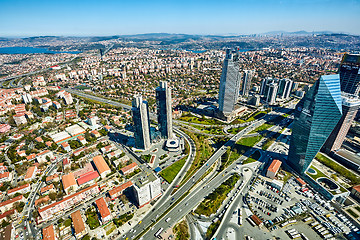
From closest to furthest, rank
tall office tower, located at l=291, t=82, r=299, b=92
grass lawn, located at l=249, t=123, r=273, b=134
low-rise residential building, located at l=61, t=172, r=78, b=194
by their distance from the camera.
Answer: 1. low-rise residential building, located at l=61, t=172, r=78, b=194
2. grass lawn, located at l=249, t=123, r=273, b=134
3. tall office tower, located at l=291, t=82, r=299, b=92

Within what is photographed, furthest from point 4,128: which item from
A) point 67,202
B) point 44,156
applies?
point 67,202

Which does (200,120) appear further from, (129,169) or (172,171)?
(129,169)

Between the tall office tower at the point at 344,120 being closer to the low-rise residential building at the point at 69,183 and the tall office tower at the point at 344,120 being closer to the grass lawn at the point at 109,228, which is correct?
the grass lawn at the point at 109,228

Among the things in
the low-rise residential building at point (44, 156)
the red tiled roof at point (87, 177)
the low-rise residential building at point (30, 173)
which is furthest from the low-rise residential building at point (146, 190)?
the low-rise residential building at point (44, 156)

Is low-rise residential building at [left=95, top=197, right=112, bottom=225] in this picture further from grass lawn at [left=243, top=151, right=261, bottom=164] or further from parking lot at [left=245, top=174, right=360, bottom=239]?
grass lawn at [left=243, top=151, right=261, bottom=164]

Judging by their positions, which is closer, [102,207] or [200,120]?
[102,207]

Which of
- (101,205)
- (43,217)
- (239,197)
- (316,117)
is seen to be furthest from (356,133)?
(43,217)

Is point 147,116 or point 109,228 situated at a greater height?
point 147,116

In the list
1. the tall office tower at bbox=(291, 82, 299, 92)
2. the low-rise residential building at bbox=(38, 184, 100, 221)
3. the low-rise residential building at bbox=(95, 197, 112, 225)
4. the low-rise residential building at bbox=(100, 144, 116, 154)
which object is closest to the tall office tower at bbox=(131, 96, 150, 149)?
the low-rise residential building at bbox=(100, 144, 116, 154)
